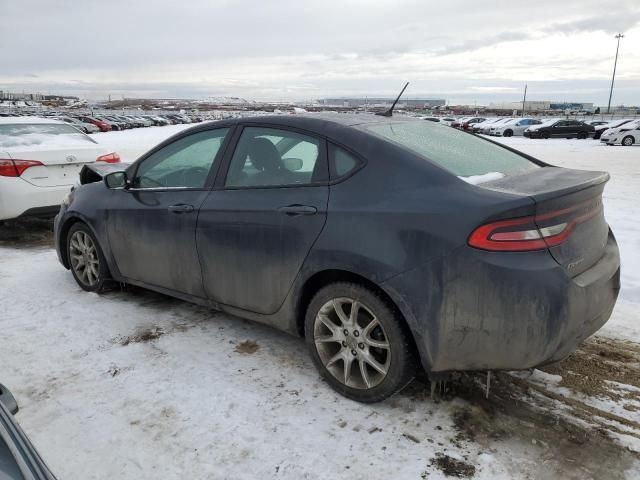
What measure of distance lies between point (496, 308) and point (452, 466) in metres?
0.77

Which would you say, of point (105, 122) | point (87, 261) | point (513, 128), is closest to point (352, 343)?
point (87, 261)

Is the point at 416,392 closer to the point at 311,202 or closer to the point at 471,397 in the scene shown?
the point at 471,397

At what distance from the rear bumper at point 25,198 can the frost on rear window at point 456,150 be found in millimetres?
4862

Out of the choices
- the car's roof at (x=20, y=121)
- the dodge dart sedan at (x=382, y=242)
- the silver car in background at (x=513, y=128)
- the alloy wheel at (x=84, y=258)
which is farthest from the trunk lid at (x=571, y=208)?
the silver car in background at (x=513, y=128)

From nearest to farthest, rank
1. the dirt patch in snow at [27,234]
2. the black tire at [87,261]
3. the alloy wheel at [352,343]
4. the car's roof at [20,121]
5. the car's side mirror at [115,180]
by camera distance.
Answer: the alloy wheel at [352,343], the car's side mirror at [115,180], the black tire at [87,261], the dirt patch in snow at [27,234], the car's roof at [20,121]

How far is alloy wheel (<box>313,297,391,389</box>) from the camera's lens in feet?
9.59

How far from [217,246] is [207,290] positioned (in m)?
0.37

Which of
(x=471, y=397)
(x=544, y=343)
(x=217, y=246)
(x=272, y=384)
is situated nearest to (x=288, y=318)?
(x=272, y=384)

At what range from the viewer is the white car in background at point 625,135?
25.6m

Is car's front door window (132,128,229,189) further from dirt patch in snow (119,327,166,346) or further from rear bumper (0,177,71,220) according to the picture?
rear bumper (0,177,71,220)

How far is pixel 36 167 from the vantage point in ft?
21.3

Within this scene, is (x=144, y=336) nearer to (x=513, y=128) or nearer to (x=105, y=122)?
(x=513, y=128)

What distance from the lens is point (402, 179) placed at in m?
2.80

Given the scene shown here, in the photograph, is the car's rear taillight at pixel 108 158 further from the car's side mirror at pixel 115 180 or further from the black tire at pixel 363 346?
the black tire at pixel 363 346
